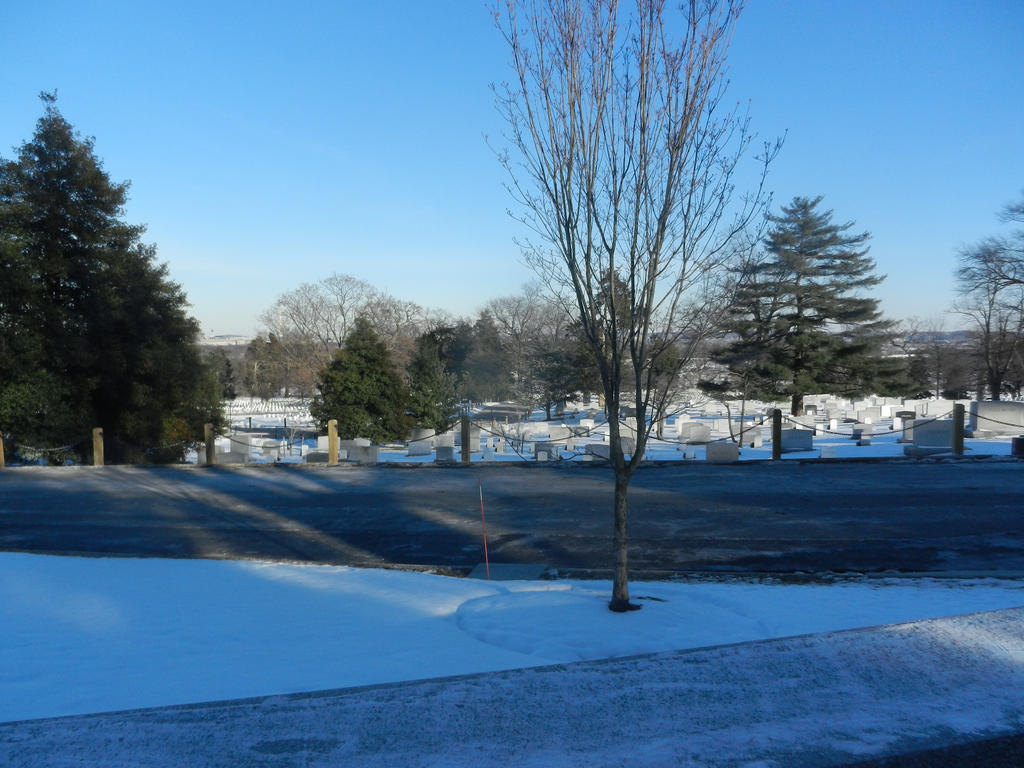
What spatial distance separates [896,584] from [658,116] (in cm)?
478

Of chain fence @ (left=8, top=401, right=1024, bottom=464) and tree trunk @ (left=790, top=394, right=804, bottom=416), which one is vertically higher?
tree trunk @ (left=790, top=394, right=804, bottom=416)

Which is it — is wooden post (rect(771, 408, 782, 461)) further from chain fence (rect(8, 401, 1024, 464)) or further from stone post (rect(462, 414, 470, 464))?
stone post (rect(462, 414, 470, 464))

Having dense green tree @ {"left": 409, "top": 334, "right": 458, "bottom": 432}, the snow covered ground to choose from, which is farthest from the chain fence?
the snow covered ground

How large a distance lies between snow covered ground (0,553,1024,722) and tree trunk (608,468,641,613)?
0.45 feet

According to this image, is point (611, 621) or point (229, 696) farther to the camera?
point (611, 621)

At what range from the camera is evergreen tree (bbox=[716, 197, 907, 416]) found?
35375 millimetres

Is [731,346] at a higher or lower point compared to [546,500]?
higher

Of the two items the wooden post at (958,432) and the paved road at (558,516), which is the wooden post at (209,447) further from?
the wooden post at (958,432)

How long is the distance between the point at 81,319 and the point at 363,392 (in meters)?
9.45

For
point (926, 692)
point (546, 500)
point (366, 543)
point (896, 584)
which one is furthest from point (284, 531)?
point (926, 692)

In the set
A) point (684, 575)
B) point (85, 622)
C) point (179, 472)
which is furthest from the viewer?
point (179, 472)

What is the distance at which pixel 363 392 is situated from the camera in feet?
93.7

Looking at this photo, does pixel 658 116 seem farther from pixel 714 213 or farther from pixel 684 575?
pixel 684 575

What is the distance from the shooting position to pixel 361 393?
2855cm
